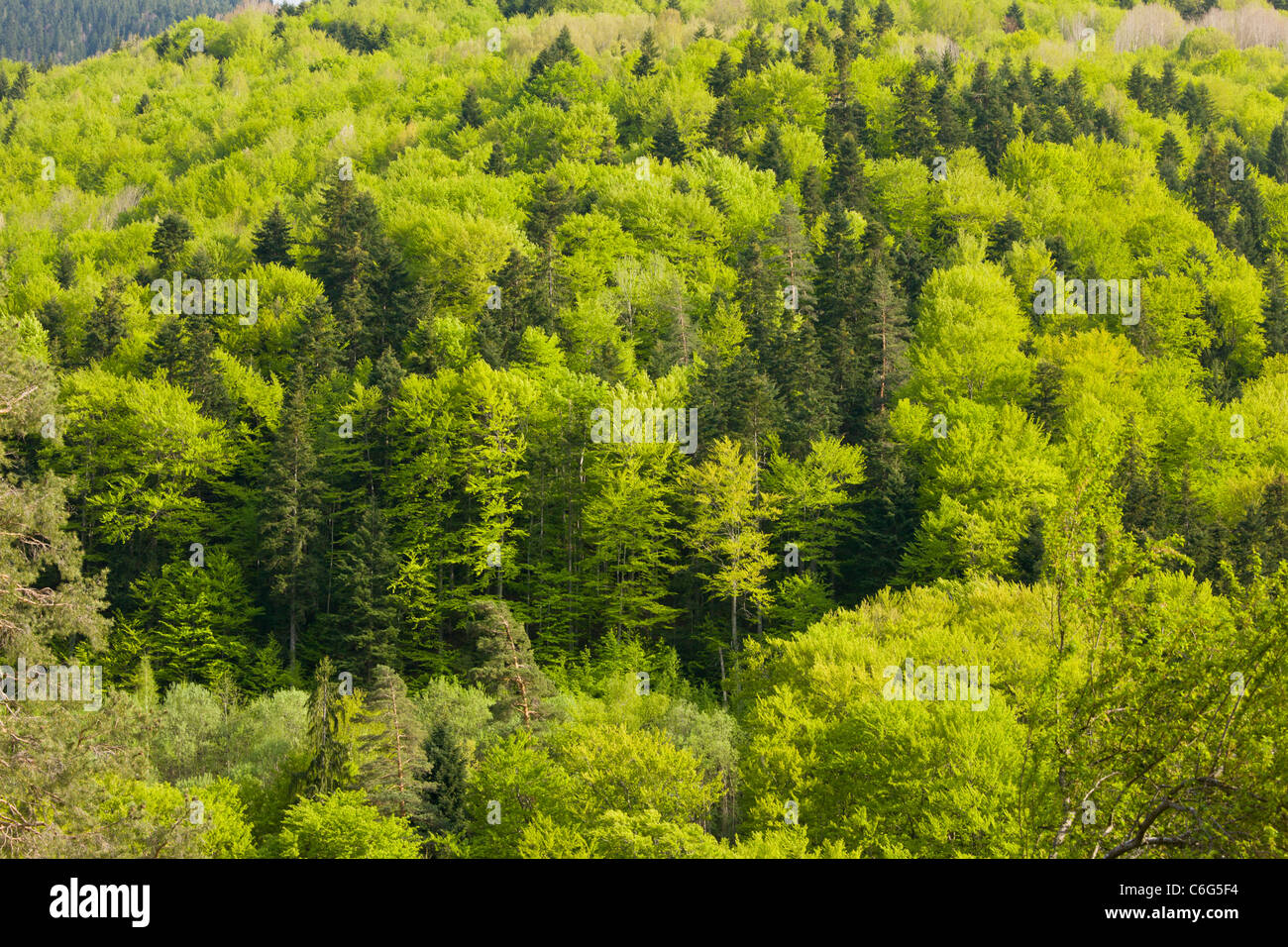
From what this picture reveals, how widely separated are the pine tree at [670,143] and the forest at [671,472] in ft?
1.41

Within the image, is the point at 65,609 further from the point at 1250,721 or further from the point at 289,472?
the point at 289,472

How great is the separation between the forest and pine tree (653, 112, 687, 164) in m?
0.43

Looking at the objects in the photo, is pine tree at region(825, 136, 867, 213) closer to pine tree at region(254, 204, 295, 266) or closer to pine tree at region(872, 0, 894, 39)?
pine tree at region(254, 204, 295, 266)

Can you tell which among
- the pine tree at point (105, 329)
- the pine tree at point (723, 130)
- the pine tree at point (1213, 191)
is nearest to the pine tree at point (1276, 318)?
the pine tree at point (1213, 191)

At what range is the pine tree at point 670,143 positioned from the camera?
11112 centimetres

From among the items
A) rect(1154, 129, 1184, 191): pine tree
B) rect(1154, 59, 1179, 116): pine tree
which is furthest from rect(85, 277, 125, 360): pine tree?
rect(1154, 59, 1179, 116): pine tree

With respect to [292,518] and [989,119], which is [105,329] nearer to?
[292,518]

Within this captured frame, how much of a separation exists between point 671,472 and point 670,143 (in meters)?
55.1

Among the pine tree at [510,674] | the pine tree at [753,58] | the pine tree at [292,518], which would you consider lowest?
the pine tree at [510,674]

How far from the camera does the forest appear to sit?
71.8 ft

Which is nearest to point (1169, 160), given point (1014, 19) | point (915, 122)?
point (915, 122)

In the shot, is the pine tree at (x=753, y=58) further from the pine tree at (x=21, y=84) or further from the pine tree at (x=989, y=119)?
the pine tree at (x=21, y=84)
